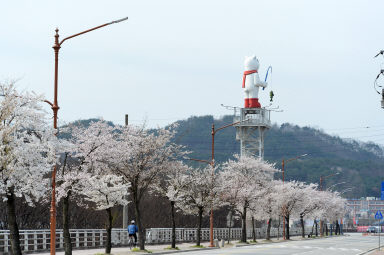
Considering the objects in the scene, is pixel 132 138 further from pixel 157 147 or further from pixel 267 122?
pixel 267 122

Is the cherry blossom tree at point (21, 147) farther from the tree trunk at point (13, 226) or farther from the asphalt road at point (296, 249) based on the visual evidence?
the asphalt road at point (296, 249)

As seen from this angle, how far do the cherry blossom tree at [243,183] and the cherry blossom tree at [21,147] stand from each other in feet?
101

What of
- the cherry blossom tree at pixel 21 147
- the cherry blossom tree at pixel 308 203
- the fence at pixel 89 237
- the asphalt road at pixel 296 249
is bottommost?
the asphalt road at pixel 296 249

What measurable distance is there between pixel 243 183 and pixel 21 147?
4270cm

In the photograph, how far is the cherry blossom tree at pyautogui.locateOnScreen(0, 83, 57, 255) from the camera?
22906 millimetres

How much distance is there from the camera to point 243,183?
2518 inches

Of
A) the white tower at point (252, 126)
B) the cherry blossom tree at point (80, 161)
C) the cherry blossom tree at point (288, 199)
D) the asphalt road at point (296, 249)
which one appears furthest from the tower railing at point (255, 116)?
the cherry blossom tree at point (80, 161)

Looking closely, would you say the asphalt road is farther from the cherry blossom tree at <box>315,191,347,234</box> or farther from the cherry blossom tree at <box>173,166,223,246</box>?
the cherry blossom tree at <box>315,191,347,234</box>

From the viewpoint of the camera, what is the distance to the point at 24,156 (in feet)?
76.0

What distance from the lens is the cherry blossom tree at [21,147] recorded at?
2291cm

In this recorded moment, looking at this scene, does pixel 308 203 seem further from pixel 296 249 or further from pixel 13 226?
pixel 13 226

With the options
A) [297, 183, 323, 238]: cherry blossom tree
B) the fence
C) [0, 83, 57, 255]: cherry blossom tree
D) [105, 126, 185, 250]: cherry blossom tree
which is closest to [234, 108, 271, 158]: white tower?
[297, 183, 323, 238]: cherry blossom tree

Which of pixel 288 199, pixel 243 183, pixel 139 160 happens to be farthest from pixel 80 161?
pixel 288 199

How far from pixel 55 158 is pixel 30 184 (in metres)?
1.69
